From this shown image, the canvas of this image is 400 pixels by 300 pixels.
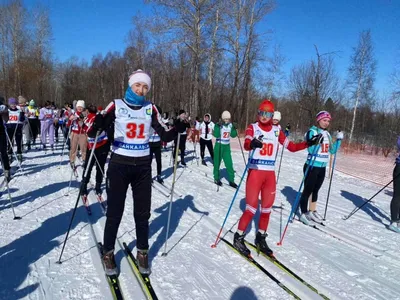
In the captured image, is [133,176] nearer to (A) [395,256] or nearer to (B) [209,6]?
(A) [395,256]

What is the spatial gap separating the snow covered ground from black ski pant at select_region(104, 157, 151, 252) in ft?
1.56

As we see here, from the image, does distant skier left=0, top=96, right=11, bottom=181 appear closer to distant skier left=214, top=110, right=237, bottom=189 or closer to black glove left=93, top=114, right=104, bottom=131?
black glove left=93, top=114, right=104, bottom=131

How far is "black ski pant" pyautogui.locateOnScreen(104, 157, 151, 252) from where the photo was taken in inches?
132

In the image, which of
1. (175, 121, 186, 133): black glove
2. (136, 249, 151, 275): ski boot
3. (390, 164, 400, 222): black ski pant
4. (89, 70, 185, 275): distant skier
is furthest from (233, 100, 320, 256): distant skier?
(390, 164, 400, 222): black ski pant

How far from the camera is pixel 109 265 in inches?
135

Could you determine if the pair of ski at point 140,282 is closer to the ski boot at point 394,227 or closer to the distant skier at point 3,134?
the distant skier at point 3,134

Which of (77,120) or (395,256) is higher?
(77,120)

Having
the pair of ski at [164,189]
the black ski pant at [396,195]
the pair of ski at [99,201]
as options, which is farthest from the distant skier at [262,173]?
the pair of ski at [164,189]

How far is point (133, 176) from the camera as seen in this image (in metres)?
3.43

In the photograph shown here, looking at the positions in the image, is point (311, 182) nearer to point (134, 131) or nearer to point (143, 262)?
point (143, 262)

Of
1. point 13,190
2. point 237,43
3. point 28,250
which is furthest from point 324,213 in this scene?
point 237,43

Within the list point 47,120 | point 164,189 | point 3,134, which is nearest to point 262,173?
point 164,189

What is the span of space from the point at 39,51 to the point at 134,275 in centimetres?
3831

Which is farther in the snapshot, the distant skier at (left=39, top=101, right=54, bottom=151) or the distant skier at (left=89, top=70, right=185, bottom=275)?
the distant skier at (left=39, top=101, right=54, bottom=151)
